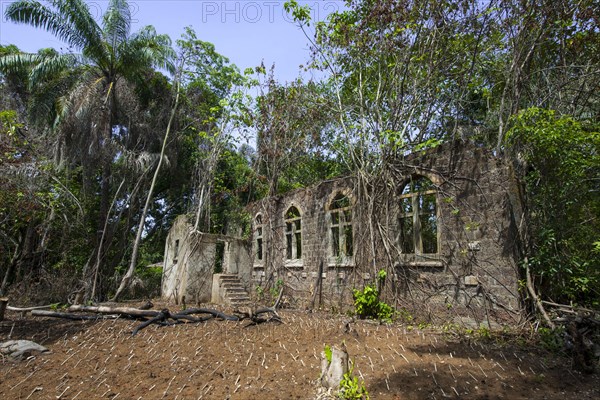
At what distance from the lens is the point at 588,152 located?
598cm

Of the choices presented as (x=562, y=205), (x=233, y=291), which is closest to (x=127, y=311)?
(x=233, y=291)

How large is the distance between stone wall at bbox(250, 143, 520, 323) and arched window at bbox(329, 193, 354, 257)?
0.09 m

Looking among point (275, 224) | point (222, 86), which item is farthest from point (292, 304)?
point (222, 86)

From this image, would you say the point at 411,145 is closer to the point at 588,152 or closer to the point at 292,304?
the point at 588,152

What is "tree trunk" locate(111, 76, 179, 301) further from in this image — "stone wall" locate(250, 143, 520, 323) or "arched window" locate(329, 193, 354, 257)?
"arched window" locate(329, 193, 354, 257)

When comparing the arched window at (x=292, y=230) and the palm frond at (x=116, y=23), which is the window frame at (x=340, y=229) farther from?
the palm frond at (x=116, y=23)

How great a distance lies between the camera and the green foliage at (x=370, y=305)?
799 centimetres

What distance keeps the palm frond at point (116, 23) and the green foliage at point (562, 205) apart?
42.0 feet

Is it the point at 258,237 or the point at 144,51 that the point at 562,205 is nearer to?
the point at 258,237

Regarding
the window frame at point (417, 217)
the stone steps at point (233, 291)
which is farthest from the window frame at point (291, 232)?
the window frame at point (417, 217)

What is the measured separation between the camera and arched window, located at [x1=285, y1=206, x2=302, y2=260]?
37.6 ft

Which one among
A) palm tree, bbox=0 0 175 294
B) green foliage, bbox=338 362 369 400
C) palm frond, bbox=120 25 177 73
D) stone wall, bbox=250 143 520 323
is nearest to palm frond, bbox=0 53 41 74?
palm tree, bbox=0 0 175 294

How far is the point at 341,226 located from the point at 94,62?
34.7 ft

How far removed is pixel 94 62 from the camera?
41.2 ft
